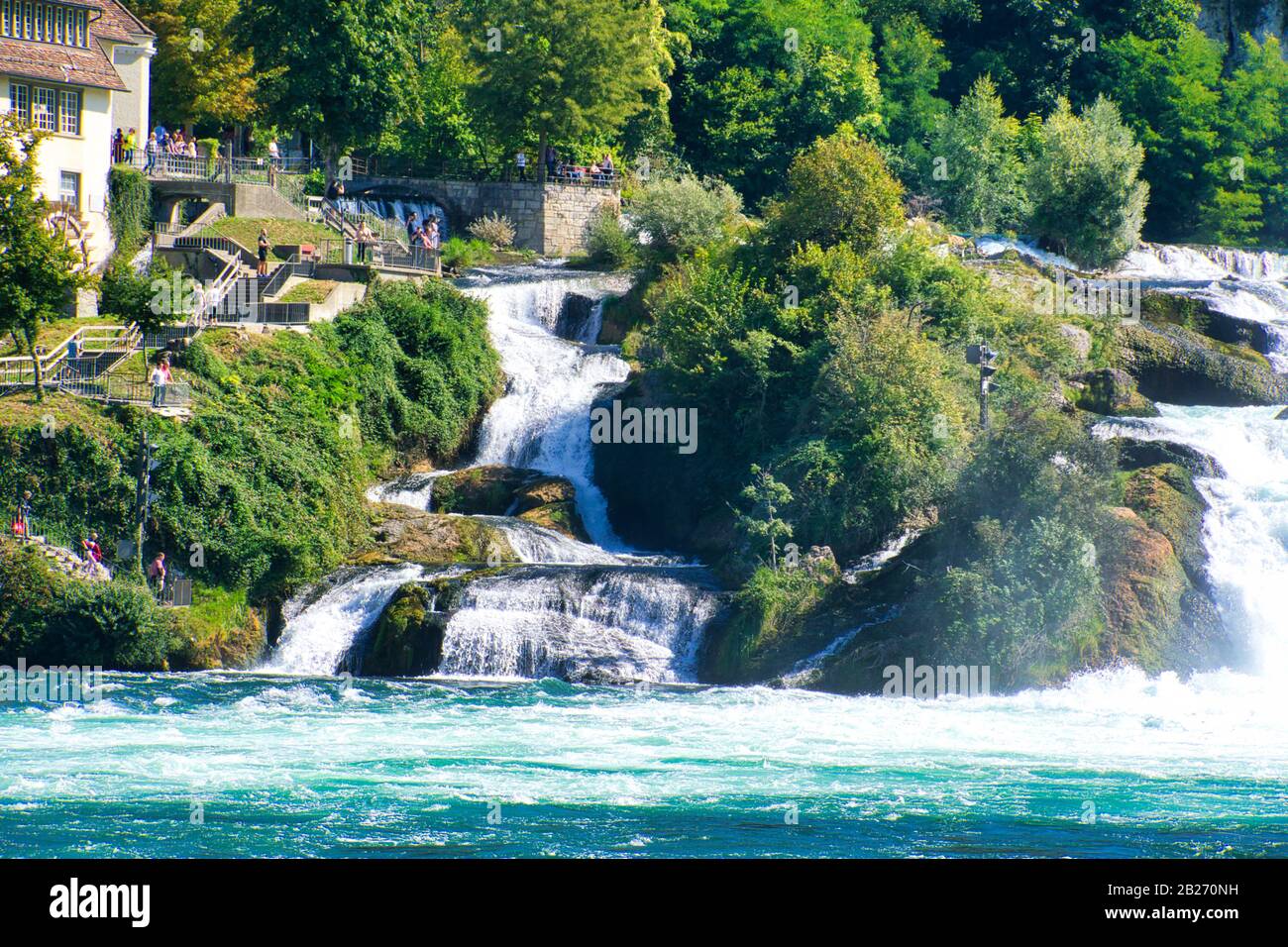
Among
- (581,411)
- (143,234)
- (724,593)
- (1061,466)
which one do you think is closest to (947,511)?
(1061,466)

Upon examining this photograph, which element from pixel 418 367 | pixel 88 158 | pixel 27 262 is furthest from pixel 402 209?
pixel 27 262

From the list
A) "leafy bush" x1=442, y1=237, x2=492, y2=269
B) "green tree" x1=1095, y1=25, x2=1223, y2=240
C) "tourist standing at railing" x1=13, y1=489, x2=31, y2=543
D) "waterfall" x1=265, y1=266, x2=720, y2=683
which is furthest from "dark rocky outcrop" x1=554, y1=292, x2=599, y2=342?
"green tree" x1=1095, y1=25, x2=1223, y2=240

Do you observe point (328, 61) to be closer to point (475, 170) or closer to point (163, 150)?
point (475, 170)

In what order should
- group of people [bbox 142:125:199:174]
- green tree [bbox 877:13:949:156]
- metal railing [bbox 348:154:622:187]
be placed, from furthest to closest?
green tree [bbox 877:13:949:156], metal railing [bbox 348:154:622:187], group of people [bbox 142:125:199:174]

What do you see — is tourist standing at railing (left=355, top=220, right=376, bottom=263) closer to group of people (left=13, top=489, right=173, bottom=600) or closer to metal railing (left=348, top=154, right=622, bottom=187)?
metal railing (left=348, top=154, right=622, bottom=187)

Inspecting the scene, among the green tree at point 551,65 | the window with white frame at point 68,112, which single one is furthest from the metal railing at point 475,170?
the window with white frame at point 68,112

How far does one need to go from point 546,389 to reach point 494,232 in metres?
14.4

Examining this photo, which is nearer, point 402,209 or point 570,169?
point 402,209

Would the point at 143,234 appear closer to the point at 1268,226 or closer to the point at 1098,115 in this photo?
the point at 1098,115

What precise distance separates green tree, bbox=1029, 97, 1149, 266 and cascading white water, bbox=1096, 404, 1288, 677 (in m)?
17.9

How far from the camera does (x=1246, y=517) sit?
4403 cm

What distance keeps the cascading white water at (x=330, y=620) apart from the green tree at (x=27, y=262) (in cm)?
827

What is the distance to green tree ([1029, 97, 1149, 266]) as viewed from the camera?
67562 mm

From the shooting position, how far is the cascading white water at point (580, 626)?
41.6 m
